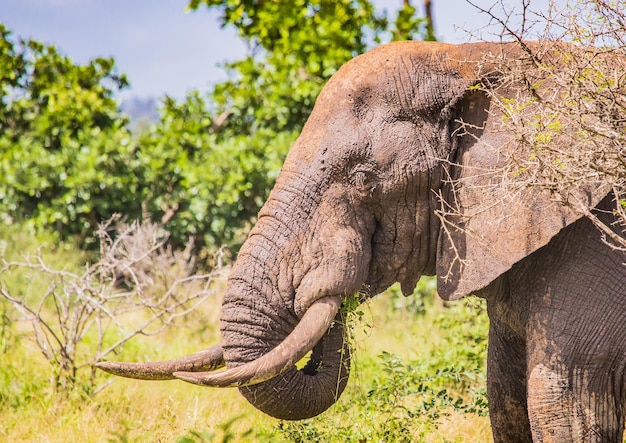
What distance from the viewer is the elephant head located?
4.25 m

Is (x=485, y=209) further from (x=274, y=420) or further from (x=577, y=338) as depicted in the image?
(x=274, y=420)

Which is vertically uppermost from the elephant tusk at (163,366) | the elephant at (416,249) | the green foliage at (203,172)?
the green foliage at (203,172)

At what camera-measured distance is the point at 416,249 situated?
15.0 ft

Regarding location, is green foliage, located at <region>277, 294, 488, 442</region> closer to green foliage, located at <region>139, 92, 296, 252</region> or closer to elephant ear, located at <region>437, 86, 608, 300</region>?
elephant ear, located at <region>437, 86, 608, 300</region>

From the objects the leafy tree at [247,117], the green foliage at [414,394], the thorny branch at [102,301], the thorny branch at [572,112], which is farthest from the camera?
the leafy tree at [247,117]

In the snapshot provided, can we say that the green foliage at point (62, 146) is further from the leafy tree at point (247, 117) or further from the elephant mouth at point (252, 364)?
the elephant mouth at point (252, 364)

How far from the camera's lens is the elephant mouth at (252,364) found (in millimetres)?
4055

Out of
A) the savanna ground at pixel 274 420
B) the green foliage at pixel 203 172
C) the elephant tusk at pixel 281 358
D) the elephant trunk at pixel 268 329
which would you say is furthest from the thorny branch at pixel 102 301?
the elephant tusk at pixel 281 358

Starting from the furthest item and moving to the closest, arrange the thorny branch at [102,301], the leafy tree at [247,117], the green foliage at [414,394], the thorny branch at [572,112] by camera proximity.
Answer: the leafy tree at [247,117] → the thorny branch at [102,301] → the green foliage at [414,394] → the thorny branch at [572,112]

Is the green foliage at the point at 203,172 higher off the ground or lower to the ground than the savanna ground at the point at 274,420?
higher

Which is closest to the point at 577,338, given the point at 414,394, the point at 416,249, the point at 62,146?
the point at 416,249

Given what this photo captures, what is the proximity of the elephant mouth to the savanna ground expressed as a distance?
31 cm

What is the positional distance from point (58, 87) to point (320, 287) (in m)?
8.77

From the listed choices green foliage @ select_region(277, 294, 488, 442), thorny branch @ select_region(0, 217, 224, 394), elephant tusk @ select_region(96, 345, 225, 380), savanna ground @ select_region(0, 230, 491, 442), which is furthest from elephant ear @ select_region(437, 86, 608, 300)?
thorny branch @ select_region(0, 217, 224, 394)
